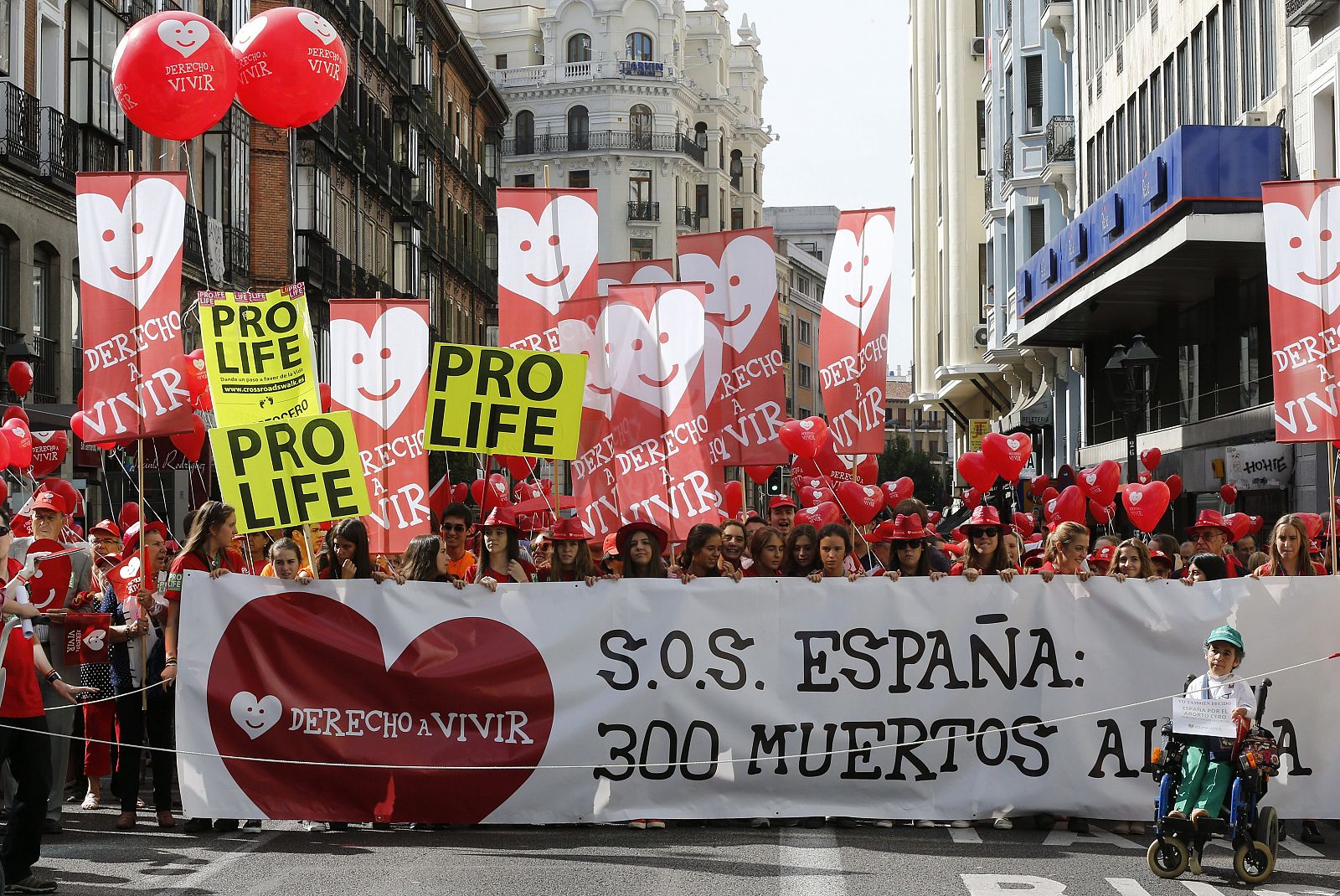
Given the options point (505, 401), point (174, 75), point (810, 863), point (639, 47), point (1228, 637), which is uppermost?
Answer: point (639, 47)

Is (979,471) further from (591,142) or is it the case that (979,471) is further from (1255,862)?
(591,142)

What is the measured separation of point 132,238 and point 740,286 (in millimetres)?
6074

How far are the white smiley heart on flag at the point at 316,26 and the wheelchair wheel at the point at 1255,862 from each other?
9.88 metres

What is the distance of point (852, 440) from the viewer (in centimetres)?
1612

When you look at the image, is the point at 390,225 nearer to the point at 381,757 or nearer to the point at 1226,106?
the point at 1226,106

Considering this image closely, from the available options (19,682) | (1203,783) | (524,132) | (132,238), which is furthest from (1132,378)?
(524,132)

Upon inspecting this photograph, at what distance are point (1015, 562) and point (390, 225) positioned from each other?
150 feet

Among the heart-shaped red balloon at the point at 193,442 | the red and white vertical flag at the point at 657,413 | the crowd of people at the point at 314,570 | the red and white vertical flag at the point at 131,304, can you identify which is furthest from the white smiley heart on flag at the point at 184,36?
the crowd of people at the point at 314,570

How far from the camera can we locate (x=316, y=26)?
15.3m

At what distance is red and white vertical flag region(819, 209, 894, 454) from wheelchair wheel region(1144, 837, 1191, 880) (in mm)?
7650

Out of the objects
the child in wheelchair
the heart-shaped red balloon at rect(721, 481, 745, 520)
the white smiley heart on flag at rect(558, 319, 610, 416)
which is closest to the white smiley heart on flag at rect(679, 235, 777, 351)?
the white smiley heart on flag at rect(558, 319, 610, 416)

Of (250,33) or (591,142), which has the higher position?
(591,142)

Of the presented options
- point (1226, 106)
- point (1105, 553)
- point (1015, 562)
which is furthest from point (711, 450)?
point (1226, 106)

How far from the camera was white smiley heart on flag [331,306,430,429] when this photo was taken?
573 inches
